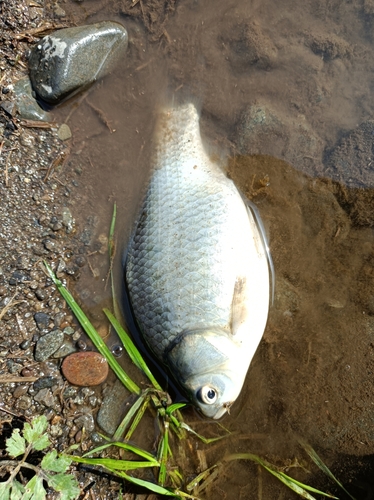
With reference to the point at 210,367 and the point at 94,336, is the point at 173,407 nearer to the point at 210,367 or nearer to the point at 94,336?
the point at 210,367

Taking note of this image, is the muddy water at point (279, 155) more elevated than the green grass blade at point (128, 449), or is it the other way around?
the muddy water at point (279, 155)

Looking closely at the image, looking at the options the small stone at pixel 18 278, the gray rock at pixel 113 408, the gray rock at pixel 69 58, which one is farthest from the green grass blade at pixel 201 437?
the gray rock at pixel 69 58

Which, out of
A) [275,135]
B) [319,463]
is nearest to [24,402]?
[319,463]

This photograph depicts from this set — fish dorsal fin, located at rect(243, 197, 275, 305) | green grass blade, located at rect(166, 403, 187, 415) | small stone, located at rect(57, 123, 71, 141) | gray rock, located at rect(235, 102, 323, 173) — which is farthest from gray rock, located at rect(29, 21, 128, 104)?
green grass blade, located at rect(166, 403, 187, 415)

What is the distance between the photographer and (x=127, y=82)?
3844 mm

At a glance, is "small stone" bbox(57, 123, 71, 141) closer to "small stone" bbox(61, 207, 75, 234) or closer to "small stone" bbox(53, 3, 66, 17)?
"small stone" bbox(61, 207, 75, 234)

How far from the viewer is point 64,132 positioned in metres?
3.74

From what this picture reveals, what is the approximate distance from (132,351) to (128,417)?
1.71ft

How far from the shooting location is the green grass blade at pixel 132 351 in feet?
10.7

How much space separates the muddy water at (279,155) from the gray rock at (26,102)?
0.83 feet

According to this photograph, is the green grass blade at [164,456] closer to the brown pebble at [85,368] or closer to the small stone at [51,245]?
the brown pebble at [85,368]

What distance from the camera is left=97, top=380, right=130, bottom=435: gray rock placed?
3.23m

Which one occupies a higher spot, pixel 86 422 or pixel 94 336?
pixel 94 336

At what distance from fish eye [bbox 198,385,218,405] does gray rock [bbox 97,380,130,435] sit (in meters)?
0.81
